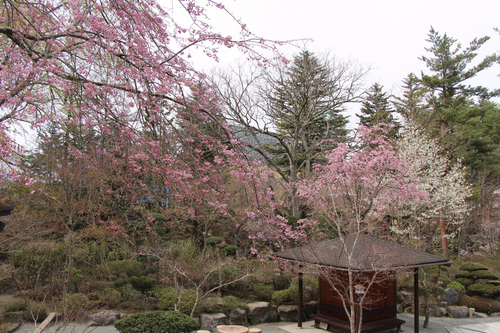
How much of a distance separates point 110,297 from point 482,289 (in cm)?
1187

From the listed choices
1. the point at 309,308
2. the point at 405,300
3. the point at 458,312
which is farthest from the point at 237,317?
the point at 458,312

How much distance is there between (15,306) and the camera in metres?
7.37

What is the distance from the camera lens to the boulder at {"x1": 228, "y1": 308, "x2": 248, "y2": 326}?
27.1 feet

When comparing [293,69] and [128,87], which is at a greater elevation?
[293,69]

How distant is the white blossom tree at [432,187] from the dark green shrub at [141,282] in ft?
32.5

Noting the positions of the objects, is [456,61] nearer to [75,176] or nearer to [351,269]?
[351,269]

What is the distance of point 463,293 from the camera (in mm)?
11898

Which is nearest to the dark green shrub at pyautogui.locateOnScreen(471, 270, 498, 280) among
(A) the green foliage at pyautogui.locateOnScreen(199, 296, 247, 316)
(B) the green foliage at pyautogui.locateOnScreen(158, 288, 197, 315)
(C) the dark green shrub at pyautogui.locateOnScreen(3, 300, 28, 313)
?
(A) the green foliage at pyautogui.locateOnScreen(199, 296, 247, 316)

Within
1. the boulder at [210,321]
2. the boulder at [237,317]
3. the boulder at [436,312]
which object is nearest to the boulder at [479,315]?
the boulder at [436,312]

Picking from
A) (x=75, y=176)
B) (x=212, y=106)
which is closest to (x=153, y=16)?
(x=212, y=106)

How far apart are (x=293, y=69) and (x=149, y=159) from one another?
44.8 ft

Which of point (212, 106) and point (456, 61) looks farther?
point (456, 61)

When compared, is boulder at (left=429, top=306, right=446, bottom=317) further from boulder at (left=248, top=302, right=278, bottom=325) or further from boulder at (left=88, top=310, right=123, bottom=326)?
boulder at (left=88, top=310, right=123, bottom=326)

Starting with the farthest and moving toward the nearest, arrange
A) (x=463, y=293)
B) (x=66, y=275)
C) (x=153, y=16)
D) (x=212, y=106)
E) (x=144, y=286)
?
(x=463, y=293) < (x=144, y=286) < (x=66, y=275) < (x=212, y=106) < (x=153, y=16)
